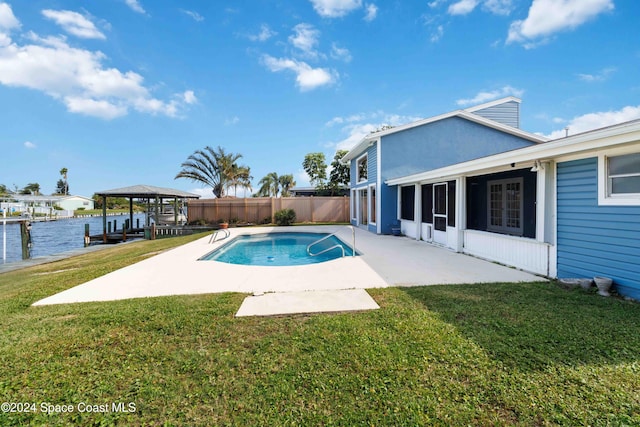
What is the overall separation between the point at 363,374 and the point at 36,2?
1619 cm

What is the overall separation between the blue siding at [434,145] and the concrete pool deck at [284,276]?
6620mm

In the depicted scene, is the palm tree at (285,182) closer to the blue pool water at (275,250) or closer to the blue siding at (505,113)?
the blue pool water at (275,250)

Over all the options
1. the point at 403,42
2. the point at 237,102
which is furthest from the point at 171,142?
the point at 403,42

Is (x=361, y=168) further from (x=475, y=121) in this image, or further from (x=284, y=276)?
(x=284, y=276)

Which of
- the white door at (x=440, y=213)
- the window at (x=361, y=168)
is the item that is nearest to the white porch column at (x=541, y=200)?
the white door at (x=440, y=213)

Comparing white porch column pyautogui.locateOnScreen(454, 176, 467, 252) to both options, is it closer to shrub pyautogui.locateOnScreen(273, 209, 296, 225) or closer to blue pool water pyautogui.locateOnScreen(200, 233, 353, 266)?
blue pool water pyautogui.locateOnScreen(200, 233, 353, 266)

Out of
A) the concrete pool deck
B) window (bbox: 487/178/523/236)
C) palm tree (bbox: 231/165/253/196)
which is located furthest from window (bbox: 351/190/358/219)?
palm tree (bbox: 231/165/253/196)

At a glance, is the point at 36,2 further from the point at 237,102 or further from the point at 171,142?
the point at 171,142

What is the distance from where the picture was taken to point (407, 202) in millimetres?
13266

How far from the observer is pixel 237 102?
20719mm

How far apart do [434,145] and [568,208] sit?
29.9ft

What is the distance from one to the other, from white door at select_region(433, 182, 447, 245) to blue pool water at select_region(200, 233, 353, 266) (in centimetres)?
332

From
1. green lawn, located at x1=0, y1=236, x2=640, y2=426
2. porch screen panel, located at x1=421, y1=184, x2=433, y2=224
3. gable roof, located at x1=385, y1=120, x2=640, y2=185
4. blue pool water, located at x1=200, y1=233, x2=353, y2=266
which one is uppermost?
gable roof, located at x1=385, y1=120, x2=640, y2=185

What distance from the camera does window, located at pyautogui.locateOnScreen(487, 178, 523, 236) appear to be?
8.45m
